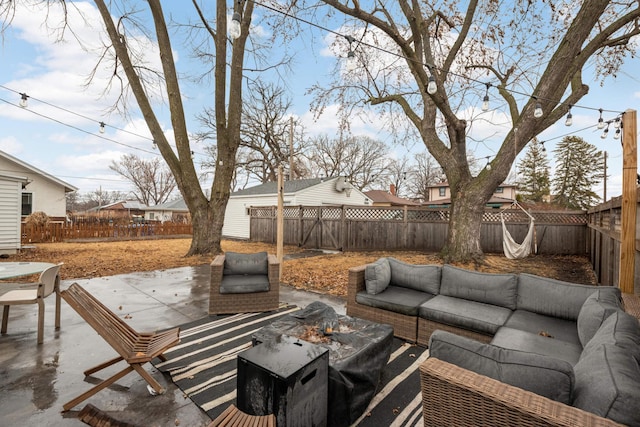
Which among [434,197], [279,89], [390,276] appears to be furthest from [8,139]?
[434,197]

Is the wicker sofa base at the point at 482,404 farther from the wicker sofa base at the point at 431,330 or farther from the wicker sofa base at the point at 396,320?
the wicker sofa base at the point at 396,320

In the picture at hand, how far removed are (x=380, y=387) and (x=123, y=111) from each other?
37.5 feet

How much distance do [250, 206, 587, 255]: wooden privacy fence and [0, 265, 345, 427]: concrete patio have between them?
6288 millimetres

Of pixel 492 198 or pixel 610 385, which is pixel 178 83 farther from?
pixel 492 198

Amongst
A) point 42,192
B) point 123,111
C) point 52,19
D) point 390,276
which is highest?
point 52,19

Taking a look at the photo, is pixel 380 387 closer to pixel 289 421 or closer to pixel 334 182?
pixel 289 421

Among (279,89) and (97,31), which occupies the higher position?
(279,89)

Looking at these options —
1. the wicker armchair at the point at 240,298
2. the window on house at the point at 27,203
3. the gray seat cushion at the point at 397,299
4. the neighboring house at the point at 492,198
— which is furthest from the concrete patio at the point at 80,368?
the neighboring house at the point at 492,198

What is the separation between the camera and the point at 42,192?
601 inches

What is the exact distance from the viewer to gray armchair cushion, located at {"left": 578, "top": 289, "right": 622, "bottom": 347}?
1980mm

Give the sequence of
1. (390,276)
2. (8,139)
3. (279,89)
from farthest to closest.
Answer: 1. (279,89)
2. (8,139)
3. (390,276)

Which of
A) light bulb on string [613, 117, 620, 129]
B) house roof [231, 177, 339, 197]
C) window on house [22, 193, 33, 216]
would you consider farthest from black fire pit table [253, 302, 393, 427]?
window on house [22, 193, 33, 216]

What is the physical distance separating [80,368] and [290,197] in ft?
38.6

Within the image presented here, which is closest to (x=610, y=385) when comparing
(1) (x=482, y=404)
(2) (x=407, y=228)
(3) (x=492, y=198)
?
(1) (x=482, y=404)
